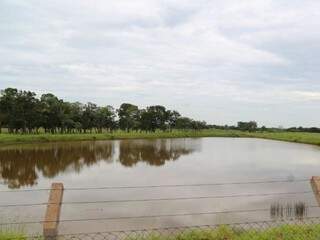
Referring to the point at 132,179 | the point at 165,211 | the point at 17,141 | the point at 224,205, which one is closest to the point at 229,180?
the point at 132,179

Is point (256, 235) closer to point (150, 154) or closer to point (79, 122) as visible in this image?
point (150, 154)

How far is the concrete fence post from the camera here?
13.3 feet

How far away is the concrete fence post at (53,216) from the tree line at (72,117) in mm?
52448

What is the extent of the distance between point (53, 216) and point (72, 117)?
209 feet

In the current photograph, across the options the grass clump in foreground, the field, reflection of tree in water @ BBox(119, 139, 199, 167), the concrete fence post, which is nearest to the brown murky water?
reflection of tree in water @ BBox(119, 139, 199, 167)

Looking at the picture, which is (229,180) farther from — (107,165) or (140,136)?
(140,136)

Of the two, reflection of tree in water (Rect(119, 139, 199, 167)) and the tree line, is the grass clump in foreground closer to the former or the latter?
reflection of tree in water (Rect(119, 139, 199, 167))

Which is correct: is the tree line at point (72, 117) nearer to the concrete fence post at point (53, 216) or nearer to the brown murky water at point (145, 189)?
the brown murky water at point (145, 189)

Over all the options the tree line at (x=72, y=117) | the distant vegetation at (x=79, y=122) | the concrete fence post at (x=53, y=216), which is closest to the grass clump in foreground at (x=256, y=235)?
the concrete fence post at (x=53, y=216)

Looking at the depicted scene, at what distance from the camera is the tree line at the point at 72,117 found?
54344 mm

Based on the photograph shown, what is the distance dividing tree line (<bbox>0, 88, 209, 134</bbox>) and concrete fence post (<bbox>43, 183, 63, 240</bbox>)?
52448mm

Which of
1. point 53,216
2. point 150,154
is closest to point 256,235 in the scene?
point 53,216

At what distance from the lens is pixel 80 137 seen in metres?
53.6

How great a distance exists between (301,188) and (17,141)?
34906mm
